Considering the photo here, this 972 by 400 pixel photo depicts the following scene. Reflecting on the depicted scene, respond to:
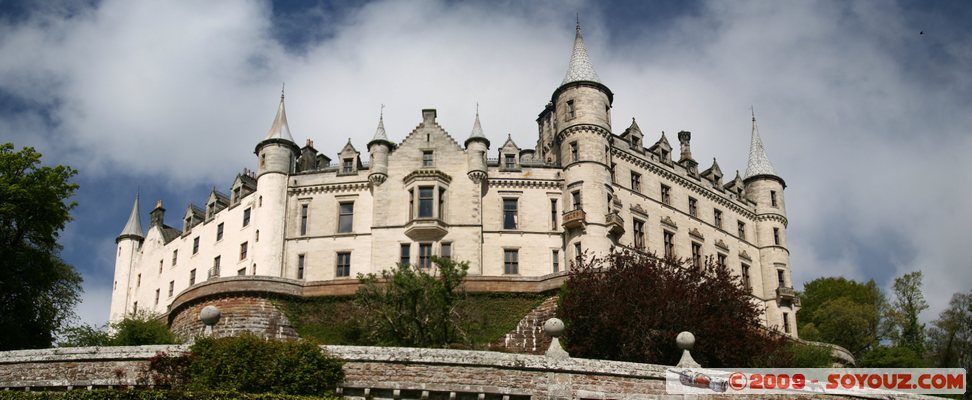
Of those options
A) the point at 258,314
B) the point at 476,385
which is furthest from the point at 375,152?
the point at 476,385

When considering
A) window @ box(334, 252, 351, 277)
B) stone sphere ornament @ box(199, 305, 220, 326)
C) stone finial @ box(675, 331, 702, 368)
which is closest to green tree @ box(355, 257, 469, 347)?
stone sphere ornament @ box(199, 305, 220, 326)

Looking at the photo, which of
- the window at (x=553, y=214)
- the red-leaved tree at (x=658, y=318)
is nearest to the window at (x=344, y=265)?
the window at (x=553, y=214)

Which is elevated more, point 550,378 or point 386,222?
point 386,222

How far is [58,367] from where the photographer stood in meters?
26.3

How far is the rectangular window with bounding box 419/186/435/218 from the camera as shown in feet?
183

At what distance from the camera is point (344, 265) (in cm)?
5622

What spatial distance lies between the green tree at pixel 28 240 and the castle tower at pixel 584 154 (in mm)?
26336

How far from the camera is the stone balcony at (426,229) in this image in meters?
54.9

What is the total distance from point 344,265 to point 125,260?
26.2m

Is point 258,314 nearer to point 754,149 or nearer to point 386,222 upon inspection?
point 386,222

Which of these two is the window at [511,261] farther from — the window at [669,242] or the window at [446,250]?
the window at [669,242]

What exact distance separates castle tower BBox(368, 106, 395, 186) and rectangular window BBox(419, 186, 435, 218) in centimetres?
253

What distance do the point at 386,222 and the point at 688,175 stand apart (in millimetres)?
21807

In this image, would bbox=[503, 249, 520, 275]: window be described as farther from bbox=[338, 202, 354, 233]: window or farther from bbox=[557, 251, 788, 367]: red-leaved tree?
bbox=[557, 251, 788, 367]: red-leaved tree
